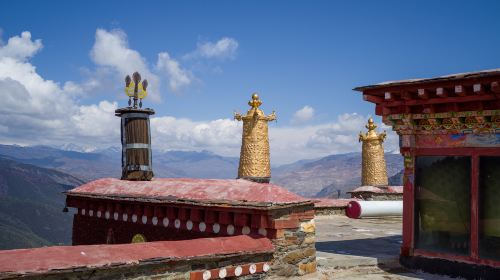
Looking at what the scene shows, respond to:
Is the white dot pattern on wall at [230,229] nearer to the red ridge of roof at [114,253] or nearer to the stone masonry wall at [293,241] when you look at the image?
the red ridge of roof at [114,253]

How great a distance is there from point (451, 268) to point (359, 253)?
7.33 feet

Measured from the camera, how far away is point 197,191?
8.58m

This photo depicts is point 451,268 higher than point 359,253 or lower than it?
higher

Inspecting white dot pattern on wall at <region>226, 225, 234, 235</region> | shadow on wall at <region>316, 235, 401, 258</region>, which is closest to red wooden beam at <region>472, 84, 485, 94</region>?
shadow on wall at <region>316, 235, 401, 258</region>

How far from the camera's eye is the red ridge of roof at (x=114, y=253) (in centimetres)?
484

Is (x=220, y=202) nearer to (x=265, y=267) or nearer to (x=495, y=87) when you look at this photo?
(x=265, y=267)

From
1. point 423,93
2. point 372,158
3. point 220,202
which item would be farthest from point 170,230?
point 372,158

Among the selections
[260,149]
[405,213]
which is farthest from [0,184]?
[405,213]

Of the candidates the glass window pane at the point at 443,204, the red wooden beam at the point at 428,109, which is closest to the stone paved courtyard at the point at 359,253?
the glass window pane at the point at 443,204

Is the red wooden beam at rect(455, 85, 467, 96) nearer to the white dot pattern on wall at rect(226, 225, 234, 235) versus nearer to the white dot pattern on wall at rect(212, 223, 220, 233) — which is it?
the white dot pattern on wall at rect(226, 225, 234, 235)

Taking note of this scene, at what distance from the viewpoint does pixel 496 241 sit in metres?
8.20

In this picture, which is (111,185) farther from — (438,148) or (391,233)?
(391,233)

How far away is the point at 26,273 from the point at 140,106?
847cm

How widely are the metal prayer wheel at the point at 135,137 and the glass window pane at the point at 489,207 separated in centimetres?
790
